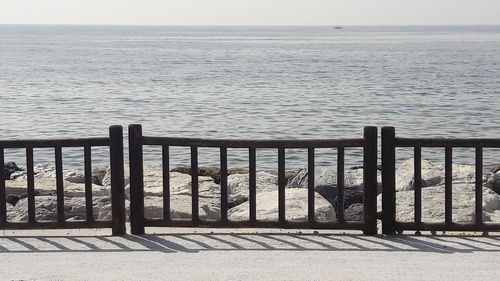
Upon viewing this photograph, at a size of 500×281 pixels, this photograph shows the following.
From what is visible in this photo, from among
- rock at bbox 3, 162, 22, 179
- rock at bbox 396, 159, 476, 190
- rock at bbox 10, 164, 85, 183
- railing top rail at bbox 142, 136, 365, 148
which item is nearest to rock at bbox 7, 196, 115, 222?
railing top rail at bbox 142, 136, 365, 148

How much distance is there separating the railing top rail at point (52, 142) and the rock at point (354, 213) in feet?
16.8

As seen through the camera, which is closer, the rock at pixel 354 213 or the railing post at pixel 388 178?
the railing post at pixel 388 178

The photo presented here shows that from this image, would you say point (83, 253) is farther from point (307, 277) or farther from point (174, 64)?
point (174, 64)

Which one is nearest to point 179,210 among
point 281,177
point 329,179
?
point 281,177

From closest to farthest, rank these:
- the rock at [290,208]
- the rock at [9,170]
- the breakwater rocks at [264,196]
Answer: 1. the rock at [290,208]
2. the breakwater rocks at [264,196]
3. the rock at [9,170]

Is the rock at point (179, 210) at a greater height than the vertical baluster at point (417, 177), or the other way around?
the vertical baluster at point (417, 177)

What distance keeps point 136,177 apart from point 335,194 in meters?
6.60

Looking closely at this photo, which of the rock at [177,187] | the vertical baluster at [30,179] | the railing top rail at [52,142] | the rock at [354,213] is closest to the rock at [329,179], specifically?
the rock at [177,187]

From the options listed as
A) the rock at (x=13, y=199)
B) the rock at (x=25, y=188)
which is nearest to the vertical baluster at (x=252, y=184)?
the rock at (x=25, y=188)

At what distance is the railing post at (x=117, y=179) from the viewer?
970cm

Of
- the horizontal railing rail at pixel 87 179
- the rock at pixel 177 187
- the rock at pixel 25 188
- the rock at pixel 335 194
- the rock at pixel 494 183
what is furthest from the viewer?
the rock at pixel 494 183

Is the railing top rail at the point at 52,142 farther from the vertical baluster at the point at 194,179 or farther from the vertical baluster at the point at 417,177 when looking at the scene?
the vertical baluster at the point at 417,177

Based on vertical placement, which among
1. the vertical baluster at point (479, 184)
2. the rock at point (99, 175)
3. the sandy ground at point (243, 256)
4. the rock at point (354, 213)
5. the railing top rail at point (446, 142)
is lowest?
the rock at point (99, 175)

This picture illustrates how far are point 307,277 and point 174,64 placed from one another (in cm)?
8076
